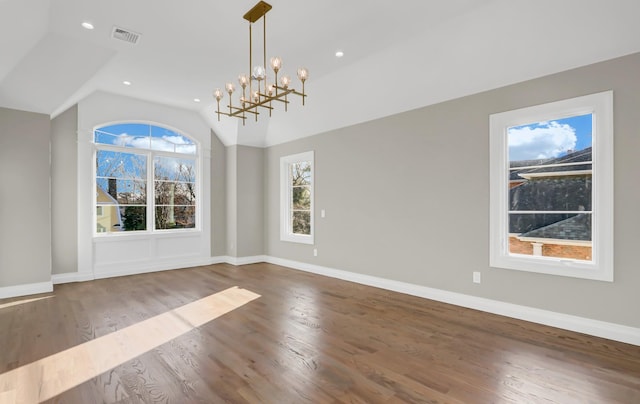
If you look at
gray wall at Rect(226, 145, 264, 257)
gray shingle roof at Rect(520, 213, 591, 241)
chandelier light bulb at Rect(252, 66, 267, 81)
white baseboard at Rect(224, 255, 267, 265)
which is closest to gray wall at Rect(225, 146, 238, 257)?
gray wall at Rect(226, 145, 264, 257)

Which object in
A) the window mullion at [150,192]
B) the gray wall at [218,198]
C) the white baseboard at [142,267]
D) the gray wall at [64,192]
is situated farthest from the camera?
the gray wall at [218,198]

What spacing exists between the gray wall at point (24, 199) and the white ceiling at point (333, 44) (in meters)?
0.29

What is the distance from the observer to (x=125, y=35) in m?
3.58

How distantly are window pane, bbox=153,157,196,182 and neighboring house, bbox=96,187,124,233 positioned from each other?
2.96 ft

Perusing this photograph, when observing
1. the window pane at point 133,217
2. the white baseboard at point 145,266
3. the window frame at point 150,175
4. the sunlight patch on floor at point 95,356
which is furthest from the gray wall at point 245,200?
the sunlight patch on floor at point 95,356

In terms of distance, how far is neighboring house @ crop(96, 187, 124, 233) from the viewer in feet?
18.1

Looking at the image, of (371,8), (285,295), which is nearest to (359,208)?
(285,295)

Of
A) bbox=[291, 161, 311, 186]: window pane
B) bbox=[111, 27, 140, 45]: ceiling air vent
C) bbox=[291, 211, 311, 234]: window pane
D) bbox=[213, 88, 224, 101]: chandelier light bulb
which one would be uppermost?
Result: bbox=[111, 27, 140, 45]: ceiling air vent

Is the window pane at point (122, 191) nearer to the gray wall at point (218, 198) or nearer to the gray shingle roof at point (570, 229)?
the gray wall at point (218, 198)

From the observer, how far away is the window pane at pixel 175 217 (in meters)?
6.25

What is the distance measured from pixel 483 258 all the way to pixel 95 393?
3915 millimetres

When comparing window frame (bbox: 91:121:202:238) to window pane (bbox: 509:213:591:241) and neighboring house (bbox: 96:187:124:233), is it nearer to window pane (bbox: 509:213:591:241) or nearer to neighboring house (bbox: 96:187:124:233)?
neighboring house (bbox: 96:187:124:233)

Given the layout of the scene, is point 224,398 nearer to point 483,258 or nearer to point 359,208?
point 483,258

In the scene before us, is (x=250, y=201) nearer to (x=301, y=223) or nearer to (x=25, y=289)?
(x=301, y=223)
